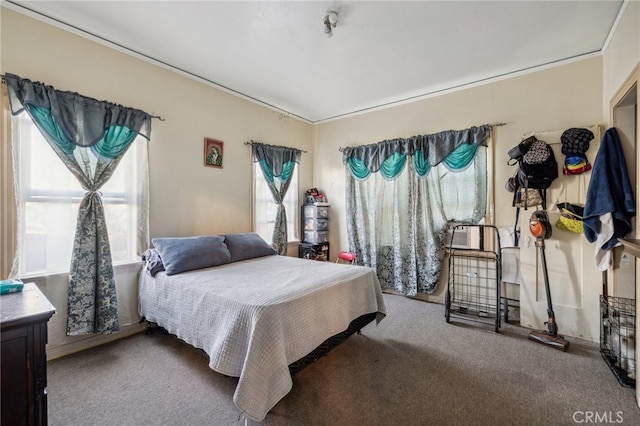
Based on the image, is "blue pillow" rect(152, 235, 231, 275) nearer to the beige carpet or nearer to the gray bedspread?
the gray bedspread

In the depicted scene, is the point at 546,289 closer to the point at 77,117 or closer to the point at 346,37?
the point at 346,37

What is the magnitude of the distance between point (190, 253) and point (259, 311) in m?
1.38

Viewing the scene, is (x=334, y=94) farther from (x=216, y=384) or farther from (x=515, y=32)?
(x=216, y=384)

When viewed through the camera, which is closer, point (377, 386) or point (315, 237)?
point (377, 386)

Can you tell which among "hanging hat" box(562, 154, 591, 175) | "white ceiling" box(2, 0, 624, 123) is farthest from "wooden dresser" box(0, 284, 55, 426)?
"hanging hat" box(562, 154, 591, 175)

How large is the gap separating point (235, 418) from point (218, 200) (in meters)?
2.52

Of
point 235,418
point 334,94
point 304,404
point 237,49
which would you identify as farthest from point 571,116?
point 235,418

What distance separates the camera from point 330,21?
2.34 m

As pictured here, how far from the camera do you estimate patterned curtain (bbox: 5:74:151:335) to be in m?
2.28

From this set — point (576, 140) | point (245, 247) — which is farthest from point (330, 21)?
point (576, 140)

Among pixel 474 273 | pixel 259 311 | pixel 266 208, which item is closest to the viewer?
pixel 259 311

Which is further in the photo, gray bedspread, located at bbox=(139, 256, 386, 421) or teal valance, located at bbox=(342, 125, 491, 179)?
teal valance, located at bbox=(342, 125, 491, 179)

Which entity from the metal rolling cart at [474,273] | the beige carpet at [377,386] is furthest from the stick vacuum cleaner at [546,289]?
the metal rolling cart at [474,273]

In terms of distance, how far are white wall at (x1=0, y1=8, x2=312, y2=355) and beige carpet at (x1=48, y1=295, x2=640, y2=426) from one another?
0.68m
